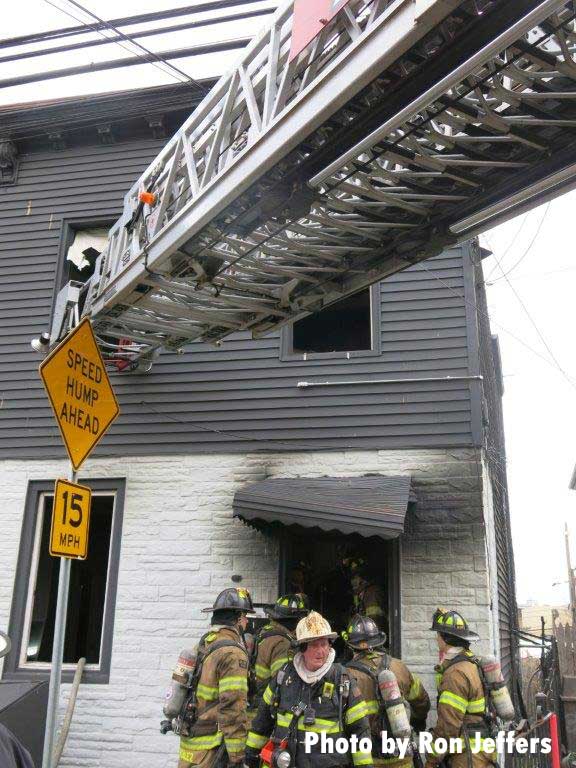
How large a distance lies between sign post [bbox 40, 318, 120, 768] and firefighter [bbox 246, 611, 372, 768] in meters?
1.37

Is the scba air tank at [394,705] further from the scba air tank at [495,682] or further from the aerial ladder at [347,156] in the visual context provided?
the aerial ladder at [347,156]

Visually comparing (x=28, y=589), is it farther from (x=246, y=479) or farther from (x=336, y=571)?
(x=336, y=571)

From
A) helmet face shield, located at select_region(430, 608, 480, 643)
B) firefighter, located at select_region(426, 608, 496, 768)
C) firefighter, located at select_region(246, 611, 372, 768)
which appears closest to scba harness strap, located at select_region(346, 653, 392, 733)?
firefighter, located at select_region(426, 608, 496, 768)

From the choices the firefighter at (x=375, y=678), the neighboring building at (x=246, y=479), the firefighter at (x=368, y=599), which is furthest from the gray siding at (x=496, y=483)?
the firefighter at (x=375, y=678)

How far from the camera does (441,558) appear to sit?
22.9 feet

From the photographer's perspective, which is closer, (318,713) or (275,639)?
(318,713)

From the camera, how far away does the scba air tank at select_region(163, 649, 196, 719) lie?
5.32 m

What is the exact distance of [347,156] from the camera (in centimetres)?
393

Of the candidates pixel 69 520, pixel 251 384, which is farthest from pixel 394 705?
pixel 251 384

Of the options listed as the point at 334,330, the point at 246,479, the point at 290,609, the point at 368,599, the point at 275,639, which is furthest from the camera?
the point at 334,330

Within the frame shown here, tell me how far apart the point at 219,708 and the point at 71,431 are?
Answer: 2.26 meters

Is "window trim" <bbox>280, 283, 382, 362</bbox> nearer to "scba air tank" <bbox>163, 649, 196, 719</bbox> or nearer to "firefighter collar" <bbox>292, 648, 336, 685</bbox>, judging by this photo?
"scba air tank" <bbox>163, 649, 196, 719</bbox>

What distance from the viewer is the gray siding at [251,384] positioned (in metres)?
7.65

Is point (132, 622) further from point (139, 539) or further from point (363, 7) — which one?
point (363, 7)
